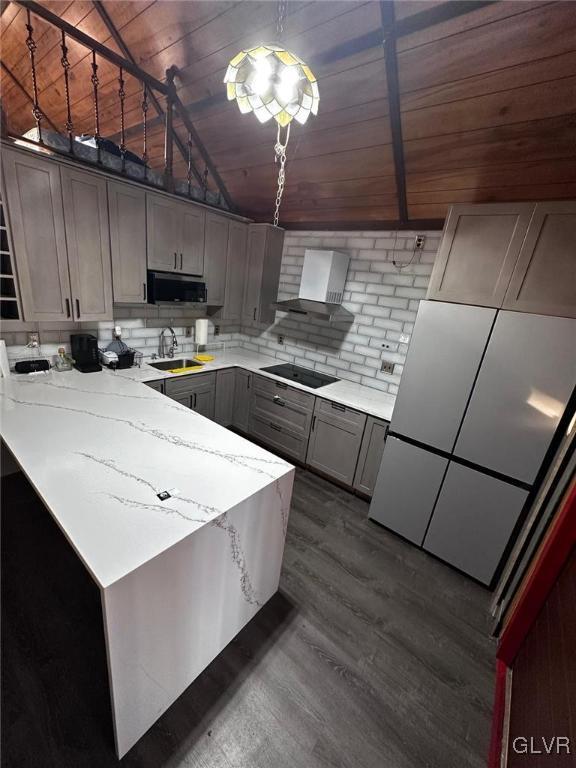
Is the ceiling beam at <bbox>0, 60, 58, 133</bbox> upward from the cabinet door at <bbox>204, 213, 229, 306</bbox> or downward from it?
upward

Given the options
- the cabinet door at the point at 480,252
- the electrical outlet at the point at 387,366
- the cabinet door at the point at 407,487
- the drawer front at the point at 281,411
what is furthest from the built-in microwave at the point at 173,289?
the cabinet door at the point at 407,487

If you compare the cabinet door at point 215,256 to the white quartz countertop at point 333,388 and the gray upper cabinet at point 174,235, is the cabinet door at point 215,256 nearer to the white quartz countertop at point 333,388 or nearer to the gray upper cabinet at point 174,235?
the gray upper cabinet at point 174,235

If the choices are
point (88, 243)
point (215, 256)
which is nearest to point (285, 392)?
point (215, 256)

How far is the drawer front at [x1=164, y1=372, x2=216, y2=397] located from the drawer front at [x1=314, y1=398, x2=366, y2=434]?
117cm

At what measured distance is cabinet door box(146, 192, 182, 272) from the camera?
2619mm

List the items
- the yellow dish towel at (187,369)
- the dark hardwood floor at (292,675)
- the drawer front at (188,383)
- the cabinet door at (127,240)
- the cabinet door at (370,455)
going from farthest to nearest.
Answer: the yellow dish towel at (187,369)
the drawer front at (188,383)
the cabinet door at (370,455)
the cabinet door at (127,240)
the dark hardwood floor at (292,675)

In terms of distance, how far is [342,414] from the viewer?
2744mm

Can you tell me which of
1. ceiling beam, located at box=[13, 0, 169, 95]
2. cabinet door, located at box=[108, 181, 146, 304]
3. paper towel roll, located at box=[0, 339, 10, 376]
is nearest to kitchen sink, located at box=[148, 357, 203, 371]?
cabinet door, located at box=[108, 181, 146, 304]

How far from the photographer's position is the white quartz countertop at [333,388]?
2627 mm

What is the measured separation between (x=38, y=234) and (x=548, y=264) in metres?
3.19

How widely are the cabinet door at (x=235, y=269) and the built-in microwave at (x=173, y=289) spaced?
43cm

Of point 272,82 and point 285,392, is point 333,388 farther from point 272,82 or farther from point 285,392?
point 272,82

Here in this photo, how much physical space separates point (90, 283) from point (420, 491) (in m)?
→ 3.01

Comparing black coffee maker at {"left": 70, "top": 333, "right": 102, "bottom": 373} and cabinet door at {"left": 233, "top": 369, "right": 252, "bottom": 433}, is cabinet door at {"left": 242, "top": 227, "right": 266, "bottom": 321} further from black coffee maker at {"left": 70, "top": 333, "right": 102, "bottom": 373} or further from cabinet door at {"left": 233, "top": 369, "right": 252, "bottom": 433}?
black coffee maker at {"left": 70, "top": 333, "right": 102, "bottom": 373}
